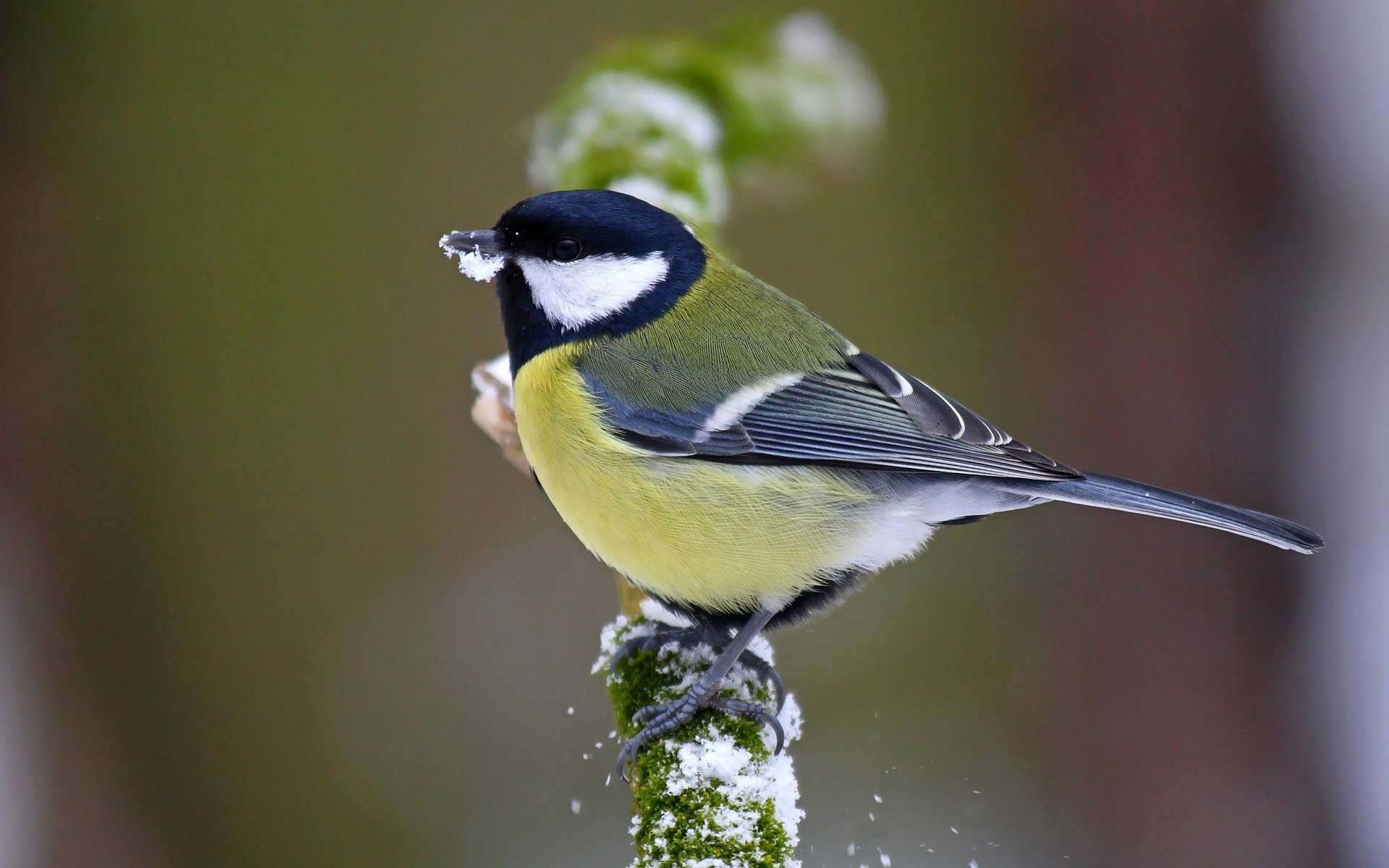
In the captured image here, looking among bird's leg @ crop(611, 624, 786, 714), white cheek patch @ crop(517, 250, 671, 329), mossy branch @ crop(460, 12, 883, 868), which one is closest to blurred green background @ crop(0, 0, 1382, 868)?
mossy branch @ crop(460, 12, 883, 868)

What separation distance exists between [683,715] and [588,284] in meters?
0.68

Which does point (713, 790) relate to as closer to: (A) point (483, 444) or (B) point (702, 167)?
(B) point (702, 167)

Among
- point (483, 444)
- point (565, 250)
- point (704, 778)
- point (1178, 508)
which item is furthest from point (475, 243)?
point (483, 444)

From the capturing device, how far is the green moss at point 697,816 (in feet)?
3.79

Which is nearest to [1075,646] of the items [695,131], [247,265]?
[695,131]

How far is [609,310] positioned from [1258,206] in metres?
2.32

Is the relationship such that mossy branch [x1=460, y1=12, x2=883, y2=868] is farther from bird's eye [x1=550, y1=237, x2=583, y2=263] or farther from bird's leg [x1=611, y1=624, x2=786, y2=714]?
bird's eye [x1=550, y1=237, x2=583, y2=263]

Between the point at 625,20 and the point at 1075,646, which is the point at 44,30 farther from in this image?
the point at 1075,646

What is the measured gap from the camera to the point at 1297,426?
10.5 feet

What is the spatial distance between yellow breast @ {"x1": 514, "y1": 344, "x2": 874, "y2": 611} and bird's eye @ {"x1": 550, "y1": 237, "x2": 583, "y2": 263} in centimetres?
20

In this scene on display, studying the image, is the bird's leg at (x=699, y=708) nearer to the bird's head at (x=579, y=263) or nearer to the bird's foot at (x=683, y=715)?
the bird's foot at (x=683, y=715)

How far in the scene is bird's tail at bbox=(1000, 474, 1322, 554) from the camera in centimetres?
154

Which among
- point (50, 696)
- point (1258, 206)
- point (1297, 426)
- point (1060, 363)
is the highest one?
point (1258, 206)

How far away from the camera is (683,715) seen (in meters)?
1.44
